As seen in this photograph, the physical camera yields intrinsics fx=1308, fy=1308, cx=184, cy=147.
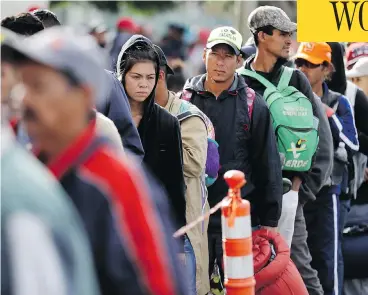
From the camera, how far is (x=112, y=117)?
22.5 ft

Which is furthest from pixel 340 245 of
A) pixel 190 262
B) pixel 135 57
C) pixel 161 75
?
pixel 135 57

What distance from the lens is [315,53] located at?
33.2 feet

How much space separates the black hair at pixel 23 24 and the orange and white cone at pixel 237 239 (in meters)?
1.29

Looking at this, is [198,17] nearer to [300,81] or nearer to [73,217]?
[300,81]

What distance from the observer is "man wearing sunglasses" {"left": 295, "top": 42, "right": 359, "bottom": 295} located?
32.6ft

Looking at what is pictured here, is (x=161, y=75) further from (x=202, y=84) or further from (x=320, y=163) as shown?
(x=320, y=163)

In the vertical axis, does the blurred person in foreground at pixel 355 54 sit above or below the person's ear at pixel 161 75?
below

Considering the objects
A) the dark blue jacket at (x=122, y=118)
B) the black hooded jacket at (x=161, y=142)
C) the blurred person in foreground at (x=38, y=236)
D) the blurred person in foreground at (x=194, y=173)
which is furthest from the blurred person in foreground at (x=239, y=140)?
the blurred person in foreground at (x=38, y=236)

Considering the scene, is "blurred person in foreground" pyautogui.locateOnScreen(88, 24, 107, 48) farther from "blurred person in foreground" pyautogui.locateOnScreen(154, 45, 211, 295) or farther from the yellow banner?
"blurred person in foreground" pyautogui.locateOnScreen(154, 45, 211, 295)

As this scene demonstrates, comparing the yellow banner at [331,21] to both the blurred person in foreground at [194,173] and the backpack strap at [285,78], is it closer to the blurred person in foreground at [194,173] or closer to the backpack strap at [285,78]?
the backpack strap at [285,78]

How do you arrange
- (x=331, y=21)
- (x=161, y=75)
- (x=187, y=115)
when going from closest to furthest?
(x=187, y=115)
(x=161, y=75)
(x=331, y=21)

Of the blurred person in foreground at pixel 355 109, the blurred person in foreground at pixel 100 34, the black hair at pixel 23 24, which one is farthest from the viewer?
the blurred person in foreground at pixel 100 34

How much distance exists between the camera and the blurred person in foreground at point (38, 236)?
334cm

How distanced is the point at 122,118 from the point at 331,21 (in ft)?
A: 8.68
